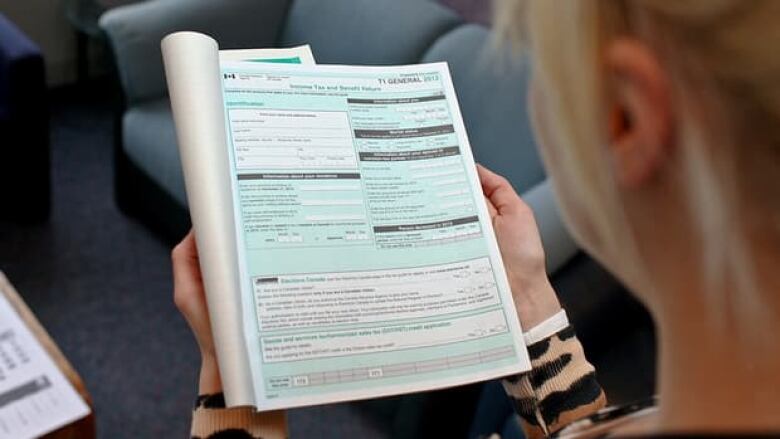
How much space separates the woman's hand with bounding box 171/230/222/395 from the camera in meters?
0.84

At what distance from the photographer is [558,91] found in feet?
1.61

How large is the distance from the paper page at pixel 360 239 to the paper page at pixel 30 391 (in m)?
0.65

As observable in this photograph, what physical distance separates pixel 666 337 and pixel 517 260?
0.42 metres

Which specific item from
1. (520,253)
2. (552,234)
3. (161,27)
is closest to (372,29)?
(161,27)

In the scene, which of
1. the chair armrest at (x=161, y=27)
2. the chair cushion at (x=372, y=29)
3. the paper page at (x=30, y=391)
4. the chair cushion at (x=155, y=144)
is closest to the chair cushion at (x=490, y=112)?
the chair cushion at (x=372, y=29)

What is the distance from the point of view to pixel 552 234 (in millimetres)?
1561

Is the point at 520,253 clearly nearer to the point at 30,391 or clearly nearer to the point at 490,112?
the point at 30,391

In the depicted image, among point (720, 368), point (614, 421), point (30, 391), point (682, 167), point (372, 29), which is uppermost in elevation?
point (372, 29)

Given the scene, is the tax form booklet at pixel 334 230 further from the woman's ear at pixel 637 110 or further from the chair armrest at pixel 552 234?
the chair armrest at pixel 552 234

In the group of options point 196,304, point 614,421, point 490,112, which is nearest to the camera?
point 614,421

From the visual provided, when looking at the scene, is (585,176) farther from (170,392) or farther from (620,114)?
(170,392)

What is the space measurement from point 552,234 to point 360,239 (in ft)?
2.33

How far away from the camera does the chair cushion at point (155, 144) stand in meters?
2.01

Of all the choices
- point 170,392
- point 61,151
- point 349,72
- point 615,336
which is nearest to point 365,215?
point 349,72
